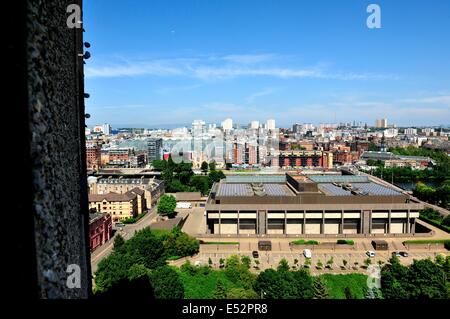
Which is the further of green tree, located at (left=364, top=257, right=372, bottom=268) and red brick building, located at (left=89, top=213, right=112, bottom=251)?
red brick building, located at (left=89, top=213, right=112, bottom=251)

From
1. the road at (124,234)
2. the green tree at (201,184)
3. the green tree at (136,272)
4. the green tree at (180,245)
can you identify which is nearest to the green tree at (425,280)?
the green tree at (136,272)

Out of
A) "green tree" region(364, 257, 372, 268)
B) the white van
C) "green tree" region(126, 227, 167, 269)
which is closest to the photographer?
"green tree" region(126, 227, 167, 269)

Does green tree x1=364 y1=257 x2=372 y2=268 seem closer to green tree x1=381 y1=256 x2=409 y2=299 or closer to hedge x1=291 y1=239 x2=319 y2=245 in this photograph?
hedge x1=291 y1=239 x2=319 y2=245

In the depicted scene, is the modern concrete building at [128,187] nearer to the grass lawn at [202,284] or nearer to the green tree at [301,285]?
the grass lawn at [202,284]

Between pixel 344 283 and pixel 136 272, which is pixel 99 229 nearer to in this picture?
pixel 136 272

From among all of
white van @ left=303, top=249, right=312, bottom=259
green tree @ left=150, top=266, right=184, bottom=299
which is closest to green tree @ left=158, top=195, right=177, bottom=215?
white van @ left=303, top=249, right=312, bottom=259
